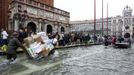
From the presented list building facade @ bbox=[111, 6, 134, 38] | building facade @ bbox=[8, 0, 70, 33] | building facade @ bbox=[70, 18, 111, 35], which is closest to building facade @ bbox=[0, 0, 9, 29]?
building facade @ bbox=[8, 0, 70, 33]

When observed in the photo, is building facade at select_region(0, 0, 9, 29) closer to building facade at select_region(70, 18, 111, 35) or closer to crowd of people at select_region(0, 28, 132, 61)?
crowd of people at select_region(0, 28, 132, 61)

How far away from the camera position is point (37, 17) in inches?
1748

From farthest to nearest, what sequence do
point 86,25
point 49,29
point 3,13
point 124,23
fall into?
point 86,25 < point 124,23 < point 49,29 < point 3,13

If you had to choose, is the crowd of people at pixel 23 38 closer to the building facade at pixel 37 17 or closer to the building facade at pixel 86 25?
the building facade at pixel 37 17

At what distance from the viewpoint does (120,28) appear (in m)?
131

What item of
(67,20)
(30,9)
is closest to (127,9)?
(67,20)

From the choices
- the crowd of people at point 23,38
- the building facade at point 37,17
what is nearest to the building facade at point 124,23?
the building facade at point 37,17

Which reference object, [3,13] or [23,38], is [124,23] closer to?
[3,13]

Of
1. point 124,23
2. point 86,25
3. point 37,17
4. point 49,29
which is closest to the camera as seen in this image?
point 37,17

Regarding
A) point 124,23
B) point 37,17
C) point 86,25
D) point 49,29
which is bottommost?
point 49,29

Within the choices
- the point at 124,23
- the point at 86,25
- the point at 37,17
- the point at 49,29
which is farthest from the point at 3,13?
the point at 124,23

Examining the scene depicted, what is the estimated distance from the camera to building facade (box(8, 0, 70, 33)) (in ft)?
122

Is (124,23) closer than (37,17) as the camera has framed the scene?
No

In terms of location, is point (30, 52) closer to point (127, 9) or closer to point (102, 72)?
point (102, 72)
